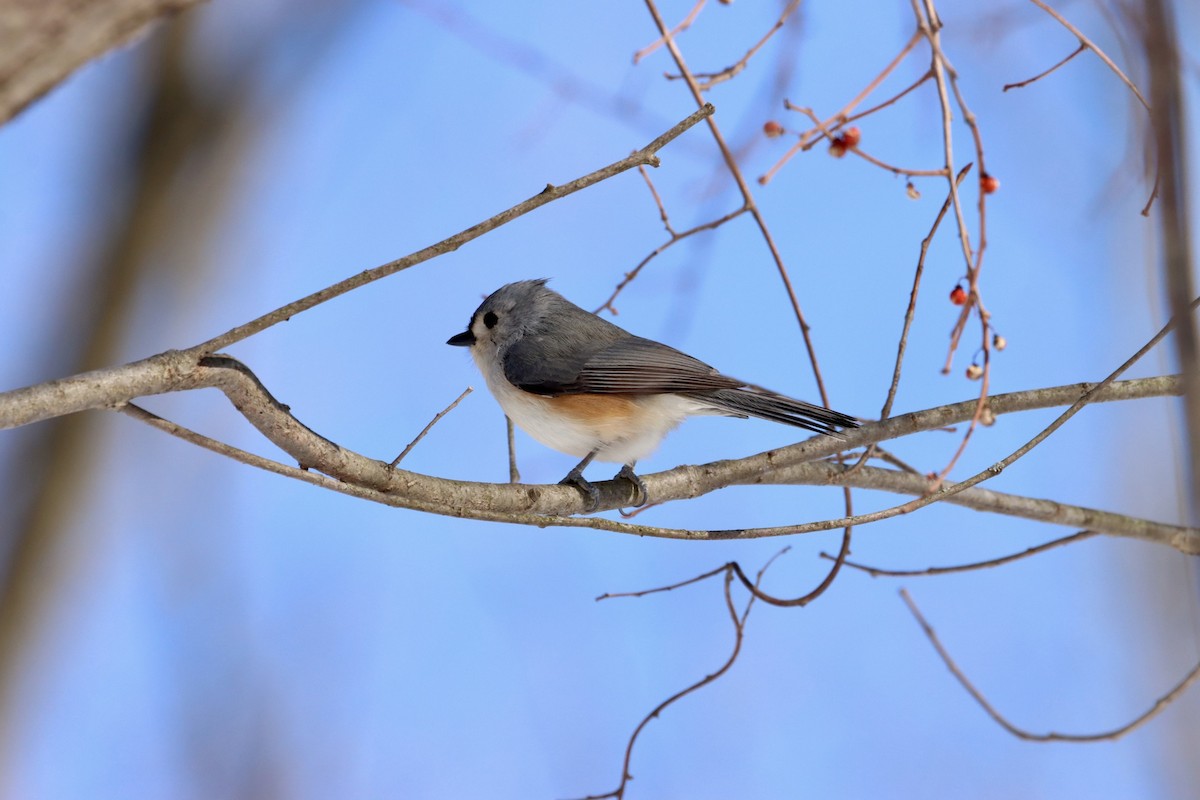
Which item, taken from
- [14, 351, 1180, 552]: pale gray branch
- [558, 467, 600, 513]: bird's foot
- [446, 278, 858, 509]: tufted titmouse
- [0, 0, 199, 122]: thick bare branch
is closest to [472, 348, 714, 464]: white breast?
[446, 278, 858, 509]: tufted titmouse

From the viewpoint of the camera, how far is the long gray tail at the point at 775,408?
2.43 metres

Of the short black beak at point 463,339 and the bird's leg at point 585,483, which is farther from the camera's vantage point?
the short black beak at point 463,339

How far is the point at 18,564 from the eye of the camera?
11.0 feet

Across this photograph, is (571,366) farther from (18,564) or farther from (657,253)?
(18,564)

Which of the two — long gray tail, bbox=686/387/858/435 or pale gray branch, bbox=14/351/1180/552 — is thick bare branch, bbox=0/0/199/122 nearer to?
pale gray branch, bbox=14/351/1180/552

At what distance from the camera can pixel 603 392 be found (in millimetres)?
2965

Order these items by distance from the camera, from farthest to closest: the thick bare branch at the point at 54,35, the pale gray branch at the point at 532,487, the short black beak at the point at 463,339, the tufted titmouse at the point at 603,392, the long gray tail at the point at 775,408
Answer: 1. the short black beak at the point at 463,339
2. the tufted titmouse at the point at 603,392
3. the long gray tail at the point at 775,408
4. the pale gray branch at the point at 532,487
5. the thick bare branch at the point at 54,35

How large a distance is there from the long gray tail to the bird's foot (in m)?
0.44

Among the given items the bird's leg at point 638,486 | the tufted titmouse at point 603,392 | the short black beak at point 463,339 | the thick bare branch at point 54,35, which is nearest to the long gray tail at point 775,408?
the tufted titmouse at point 603,392

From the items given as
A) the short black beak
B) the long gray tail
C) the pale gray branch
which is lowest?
the pale gray branch

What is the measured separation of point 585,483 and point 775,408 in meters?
0.58

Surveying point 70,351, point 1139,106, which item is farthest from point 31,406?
point 70,351

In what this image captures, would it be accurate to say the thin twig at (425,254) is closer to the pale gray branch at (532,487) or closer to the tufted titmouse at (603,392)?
the pale gray branch at (532,487)

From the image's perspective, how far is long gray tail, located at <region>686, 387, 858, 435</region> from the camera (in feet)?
7.97
